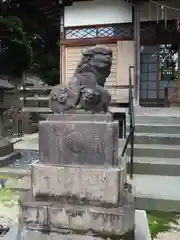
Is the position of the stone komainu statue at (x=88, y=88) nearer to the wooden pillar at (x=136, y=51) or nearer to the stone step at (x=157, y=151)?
the stone step at (x=157, y=151)

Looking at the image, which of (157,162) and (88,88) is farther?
(157,162)

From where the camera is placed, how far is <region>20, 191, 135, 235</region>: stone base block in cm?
238

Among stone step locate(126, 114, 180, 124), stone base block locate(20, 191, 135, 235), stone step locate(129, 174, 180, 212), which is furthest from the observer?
stone step locate(126, 114, 180, 124)

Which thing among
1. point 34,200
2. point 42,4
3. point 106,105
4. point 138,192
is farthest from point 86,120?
point 42,4

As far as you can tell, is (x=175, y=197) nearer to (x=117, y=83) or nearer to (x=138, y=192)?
(x=138, y=192)

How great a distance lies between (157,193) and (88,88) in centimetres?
223

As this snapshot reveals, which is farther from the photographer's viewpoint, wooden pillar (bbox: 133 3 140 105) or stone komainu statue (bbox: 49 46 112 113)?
wooden pillar (bbox: 133 3 140 105)

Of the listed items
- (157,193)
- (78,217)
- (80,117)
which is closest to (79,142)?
(80,117)

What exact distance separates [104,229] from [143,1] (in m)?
8.13

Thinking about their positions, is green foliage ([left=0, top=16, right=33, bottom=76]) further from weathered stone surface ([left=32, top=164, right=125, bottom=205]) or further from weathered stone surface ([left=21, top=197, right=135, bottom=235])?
weathered stone surface ([left=21, top=197, right=135, bottom=235])

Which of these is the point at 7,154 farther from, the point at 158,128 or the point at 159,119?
the point at 159,119

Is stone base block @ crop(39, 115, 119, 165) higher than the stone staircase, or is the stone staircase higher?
stone base block @ crop(39, 115, 119, 165)

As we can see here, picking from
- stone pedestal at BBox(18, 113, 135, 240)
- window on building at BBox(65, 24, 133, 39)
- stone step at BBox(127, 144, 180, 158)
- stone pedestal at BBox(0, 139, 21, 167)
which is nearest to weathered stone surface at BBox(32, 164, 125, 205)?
stone pedestal at BBox(18, 113, 135, 240)

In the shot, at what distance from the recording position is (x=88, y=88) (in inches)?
99.3
